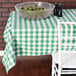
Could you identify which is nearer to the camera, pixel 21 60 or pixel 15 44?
pixel 15 44

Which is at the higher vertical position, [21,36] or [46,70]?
[21,36]

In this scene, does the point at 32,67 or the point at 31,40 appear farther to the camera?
the point at 32,67

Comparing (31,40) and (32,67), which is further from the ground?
(31,40)

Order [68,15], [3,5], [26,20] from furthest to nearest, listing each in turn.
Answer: [3,5]
[68,15]
[26,20]

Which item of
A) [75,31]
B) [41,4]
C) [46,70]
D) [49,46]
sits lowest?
[46,70]

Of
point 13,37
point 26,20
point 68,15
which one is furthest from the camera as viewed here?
point 68,15

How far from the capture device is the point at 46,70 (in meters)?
2.76

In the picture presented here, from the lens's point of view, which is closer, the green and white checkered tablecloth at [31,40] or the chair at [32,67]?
the green and white checkered tablecloth at [31,40]

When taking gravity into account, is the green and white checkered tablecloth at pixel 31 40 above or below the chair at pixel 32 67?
above

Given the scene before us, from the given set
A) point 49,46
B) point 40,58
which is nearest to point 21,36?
point 49,46

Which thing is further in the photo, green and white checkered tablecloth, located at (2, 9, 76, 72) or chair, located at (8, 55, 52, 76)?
chair, located at (8, 55, 52, 76)

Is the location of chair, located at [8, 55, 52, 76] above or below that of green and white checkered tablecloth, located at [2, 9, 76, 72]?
below

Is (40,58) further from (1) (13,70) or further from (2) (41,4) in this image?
(2) (41,4)

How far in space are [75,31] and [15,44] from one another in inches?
24.5
